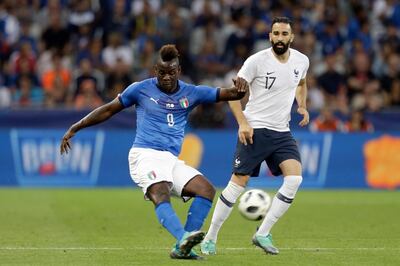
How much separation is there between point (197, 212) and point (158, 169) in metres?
0.57

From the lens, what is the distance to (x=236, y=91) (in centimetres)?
1012

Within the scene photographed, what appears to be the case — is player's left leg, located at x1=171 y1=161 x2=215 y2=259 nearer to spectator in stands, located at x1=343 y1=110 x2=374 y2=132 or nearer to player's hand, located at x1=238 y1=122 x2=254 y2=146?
player's hand, located at x1=238 y1=122 x2=254 y2=146

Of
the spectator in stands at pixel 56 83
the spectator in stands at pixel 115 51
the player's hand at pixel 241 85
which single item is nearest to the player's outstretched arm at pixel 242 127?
the player's hand at pixel 241 85

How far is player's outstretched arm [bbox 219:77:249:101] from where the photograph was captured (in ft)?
32.8

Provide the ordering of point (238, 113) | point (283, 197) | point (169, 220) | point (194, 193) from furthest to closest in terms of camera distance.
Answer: point (283, 197)
point (238, 113)
point (194, 193)
point (169, 220)

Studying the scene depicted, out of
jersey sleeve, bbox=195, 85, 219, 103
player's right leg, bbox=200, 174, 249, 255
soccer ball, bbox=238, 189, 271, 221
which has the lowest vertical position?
soccer ball, bbox=238, 189, 271, 221

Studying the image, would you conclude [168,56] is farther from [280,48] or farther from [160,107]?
[280,48]

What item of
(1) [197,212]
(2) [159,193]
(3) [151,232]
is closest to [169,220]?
(2) [159,193]

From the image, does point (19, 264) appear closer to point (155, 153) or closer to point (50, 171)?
point (155, 153)

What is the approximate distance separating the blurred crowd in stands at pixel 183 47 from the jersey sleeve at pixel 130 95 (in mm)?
11097

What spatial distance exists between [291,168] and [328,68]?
12.9 metres

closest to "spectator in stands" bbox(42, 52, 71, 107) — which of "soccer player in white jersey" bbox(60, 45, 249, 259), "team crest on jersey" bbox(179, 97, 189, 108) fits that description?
"soccer player in white jersey" bbox(60, 45, 249, 259)

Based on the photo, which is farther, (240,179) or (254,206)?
(254,206)

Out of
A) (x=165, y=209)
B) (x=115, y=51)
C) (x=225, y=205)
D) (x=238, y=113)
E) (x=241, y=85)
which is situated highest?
(x=241, y=85)
